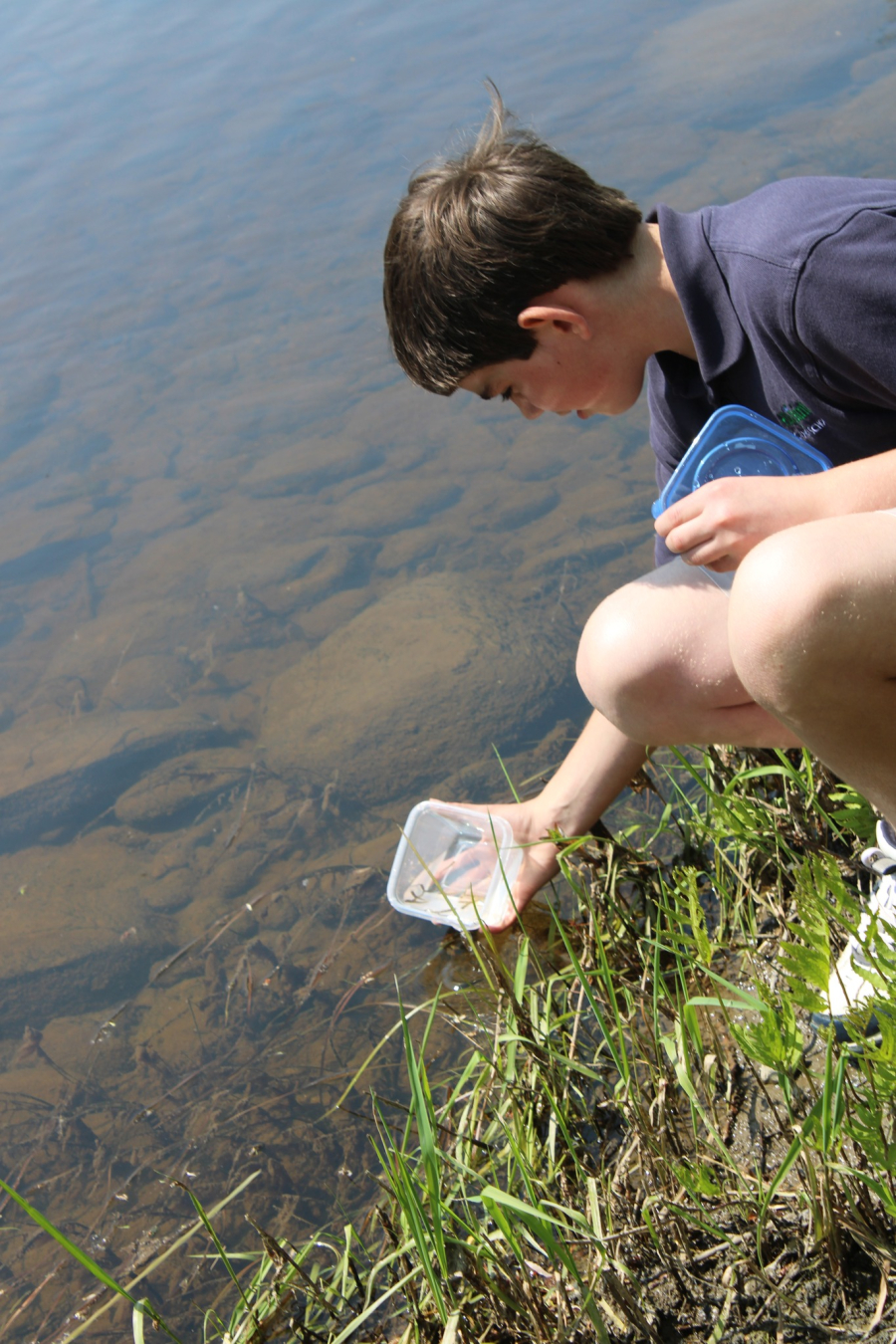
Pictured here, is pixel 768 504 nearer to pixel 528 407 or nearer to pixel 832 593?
pixel 832 593

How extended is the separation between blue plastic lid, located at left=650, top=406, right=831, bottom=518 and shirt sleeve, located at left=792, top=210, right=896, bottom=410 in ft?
0.53

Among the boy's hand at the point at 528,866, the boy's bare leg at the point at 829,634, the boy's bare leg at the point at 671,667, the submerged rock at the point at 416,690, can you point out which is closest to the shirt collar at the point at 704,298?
the boy's bare leg at the point at 671,667

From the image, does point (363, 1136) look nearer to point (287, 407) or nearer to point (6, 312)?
point (287, 407)

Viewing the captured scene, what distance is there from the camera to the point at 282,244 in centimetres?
573

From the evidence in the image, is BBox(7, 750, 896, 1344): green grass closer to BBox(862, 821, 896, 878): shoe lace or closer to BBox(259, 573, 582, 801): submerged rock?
BBox(862, 821, 896, 878): shoe lace

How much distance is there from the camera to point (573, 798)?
226 centimetres

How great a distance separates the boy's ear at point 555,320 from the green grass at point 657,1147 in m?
0.85

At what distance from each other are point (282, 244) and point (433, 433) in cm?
201

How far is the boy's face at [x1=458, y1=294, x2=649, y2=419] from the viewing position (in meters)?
1.93

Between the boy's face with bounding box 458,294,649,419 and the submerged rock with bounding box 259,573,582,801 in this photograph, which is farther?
the submerged rock with bounding box 259,573,582,801

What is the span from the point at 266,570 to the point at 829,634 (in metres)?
2.73

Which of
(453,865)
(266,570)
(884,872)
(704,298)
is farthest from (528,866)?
(266,570)

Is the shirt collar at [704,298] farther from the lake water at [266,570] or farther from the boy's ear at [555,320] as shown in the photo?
the lake water at [266,570]

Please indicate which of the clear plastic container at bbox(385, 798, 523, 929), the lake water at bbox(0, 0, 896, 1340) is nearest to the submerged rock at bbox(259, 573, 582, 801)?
the lake water at bbox(0, 0, 896, 1340)
